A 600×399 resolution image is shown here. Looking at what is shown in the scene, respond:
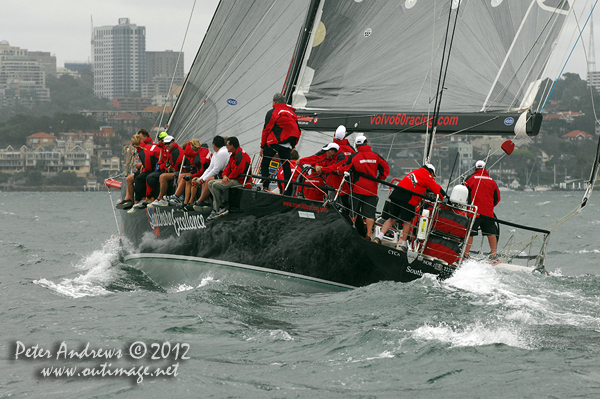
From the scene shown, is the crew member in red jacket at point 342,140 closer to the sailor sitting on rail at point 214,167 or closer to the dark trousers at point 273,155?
the dark trousers at point 273,155

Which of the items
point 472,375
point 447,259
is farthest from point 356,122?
point 472,375

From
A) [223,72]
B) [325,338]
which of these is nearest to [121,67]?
[223,72]

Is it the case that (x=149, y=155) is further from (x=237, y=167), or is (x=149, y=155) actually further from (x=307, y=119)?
(x=307, y=119)

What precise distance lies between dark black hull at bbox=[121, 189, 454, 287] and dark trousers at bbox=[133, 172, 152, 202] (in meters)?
2.26

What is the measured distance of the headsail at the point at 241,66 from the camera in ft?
33.4

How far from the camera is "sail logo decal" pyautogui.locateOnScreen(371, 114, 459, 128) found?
831cm

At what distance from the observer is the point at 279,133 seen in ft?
Result: 28.3

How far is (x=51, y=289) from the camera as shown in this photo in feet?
31.0

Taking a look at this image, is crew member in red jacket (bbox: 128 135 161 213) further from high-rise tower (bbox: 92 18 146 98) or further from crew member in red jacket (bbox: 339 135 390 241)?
high-rise tower (bbox: 92 18 146 98)

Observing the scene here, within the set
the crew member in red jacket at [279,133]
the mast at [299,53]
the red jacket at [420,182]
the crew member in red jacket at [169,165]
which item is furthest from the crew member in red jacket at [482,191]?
the crew member in red jacket at [169,165]

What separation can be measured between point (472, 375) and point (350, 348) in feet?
3.17

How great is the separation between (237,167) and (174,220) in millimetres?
1188

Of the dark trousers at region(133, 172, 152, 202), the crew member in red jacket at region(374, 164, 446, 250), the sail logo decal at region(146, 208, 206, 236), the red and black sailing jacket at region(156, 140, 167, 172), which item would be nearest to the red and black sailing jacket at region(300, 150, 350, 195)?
the crew member in red jacket at region(374, 164, 446, 250)

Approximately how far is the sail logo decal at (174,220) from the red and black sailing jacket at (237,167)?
609 millimetres
